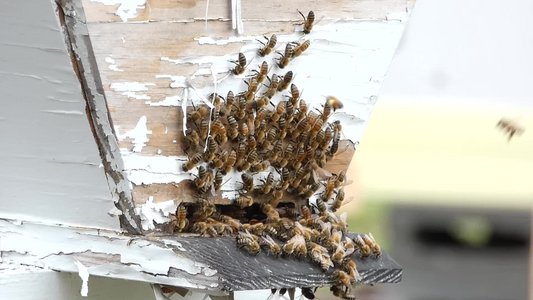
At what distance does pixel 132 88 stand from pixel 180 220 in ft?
1.41

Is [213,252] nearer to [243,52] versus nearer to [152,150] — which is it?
[152,150]

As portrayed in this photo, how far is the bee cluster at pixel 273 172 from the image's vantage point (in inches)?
97.3

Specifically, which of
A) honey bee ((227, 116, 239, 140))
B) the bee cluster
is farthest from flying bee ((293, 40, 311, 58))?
honey bee ((227, 116, 239, 140))

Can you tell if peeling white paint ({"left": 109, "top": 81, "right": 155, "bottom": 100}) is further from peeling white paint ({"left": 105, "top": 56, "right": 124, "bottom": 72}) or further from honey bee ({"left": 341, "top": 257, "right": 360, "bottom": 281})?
honey bee ({"left": 341, "top": 257, "right": 360, "bottom": 281})

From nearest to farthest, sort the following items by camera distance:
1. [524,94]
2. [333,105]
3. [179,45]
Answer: [179,45]
[333,105]
[524,94]

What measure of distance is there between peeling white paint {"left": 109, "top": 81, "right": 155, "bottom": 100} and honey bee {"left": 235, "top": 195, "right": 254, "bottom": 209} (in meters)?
0.48

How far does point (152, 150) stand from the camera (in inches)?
94.4

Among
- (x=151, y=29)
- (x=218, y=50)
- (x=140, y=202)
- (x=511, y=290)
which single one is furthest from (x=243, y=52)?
(x=511, y=290)

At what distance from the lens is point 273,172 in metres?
2.75

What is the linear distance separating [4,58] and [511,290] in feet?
29.0

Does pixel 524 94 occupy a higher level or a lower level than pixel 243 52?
higher

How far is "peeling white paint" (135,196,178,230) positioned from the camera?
238cm

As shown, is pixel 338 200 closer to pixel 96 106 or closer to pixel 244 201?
pixel 244 201

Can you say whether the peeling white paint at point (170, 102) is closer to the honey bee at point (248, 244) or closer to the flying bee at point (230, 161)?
the flying bee at point (230, 161)
